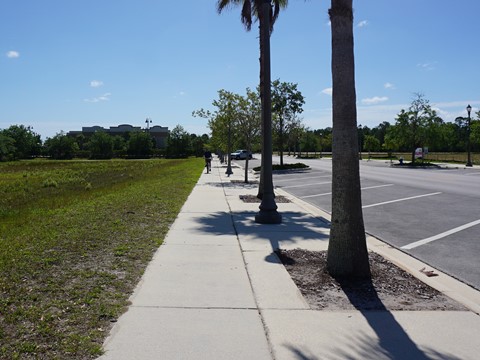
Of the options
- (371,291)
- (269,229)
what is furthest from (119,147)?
(371,291)

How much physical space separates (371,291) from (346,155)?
1.61 m

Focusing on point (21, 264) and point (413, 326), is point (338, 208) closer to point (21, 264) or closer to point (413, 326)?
point (413, 326)

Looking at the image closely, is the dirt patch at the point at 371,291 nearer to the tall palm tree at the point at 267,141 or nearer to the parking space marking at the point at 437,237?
the parking space marking at the point at 437,237

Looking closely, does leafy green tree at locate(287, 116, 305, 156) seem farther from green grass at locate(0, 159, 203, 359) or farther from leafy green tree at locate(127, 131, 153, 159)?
leafy green tree at locate(127, 131, 153, 159)

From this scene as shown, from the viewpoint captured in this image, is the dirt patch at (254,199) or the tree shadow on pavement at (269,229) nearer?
the tree shadow on pavement at (269,229)

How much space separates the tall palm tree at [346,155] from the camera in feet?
17.6

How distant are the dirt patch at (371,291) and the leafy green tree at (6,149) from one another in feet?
306

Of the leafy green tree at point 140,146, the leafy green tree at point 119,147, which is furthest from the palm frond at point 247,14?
the leafy green tree at point 119,147

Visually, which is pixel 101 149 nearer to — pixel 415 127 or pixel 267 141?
pixel 415 127

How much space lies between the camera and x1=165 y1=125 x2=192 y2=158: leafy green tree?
99.9m

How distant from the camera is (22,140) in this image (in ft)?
351

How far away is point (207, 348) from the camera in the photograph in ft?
11.3

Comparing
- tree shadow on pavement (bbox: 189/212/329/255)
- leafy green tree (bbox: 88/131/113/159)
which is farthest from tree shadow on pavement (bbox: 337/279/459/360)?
leafy green tree (bbox: 88/131/113/159)

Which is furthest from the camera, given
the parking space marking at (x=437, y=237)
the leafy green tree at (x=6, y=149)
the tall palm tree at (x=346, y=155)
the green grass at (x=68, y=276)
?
the leafy green tree at (x=6, y=149)
